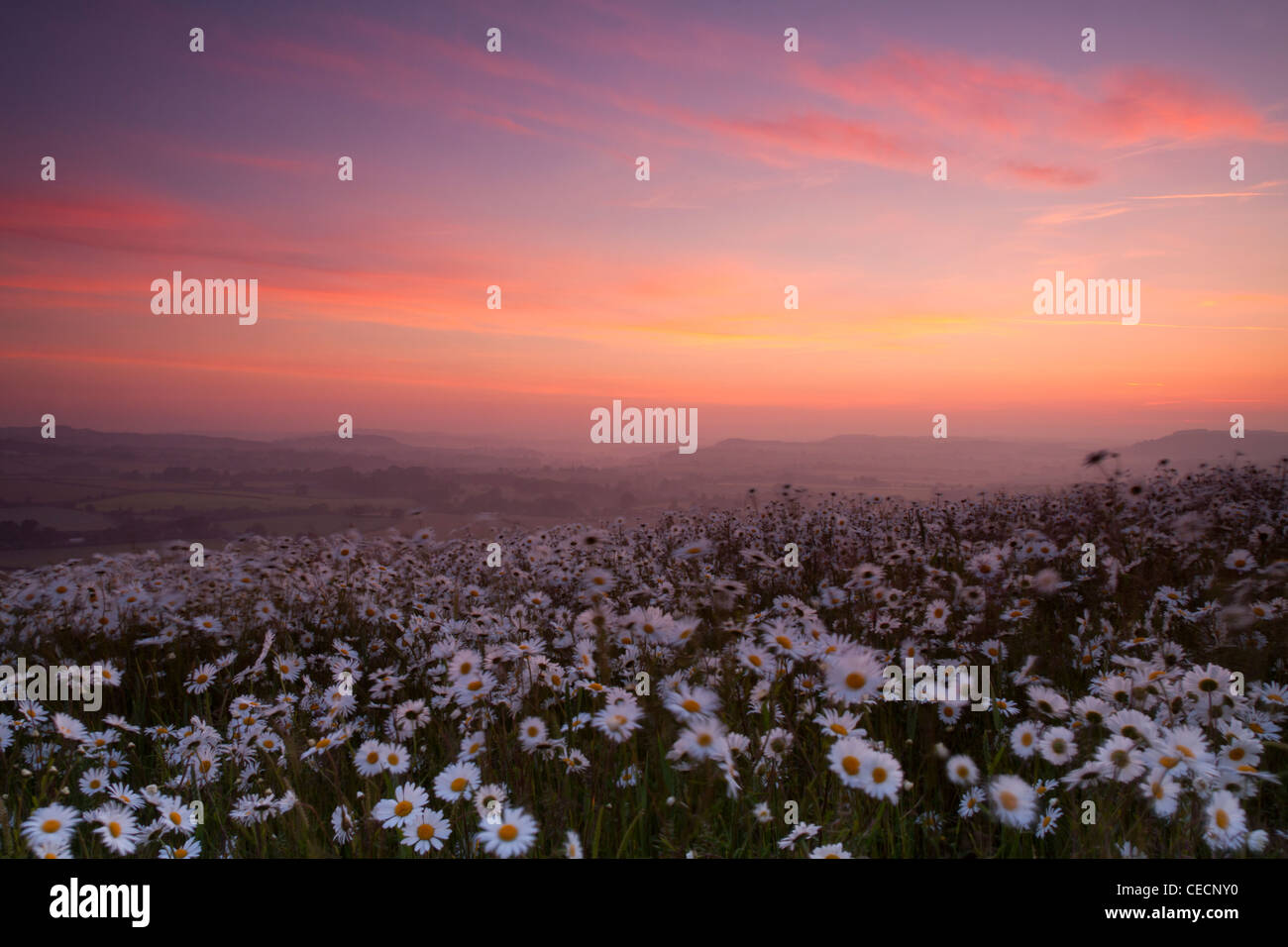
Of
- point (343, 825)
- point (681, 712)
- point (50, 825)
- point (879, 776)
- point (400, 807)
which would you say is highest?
point (681, 712)

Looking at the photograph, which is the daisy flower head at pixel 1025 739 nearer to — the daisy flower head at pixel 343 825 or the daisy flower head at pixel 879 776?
the daisy flower head at pixel 879 776

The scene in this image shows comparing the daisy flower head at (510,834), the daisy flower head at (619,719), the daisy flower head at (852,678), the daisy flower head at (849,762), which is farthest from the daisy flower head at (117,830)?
the daisy flower head at (852,678)

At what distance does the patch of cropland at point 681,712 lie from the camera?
281 centimetres

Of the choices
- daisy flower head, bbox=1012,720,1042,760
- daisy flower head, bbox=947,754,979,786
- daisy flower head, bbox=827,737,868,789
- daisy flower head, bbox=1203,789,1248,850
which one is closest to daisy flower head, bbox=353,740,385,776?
daisy flower head, bbox=827,737,868,789

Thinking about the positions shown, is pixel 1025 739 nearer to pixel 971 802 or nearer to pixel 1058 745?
pixel 1058 745

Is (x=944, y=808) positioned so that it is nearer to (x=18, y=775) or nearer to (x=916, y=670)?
(x=916, y=670)

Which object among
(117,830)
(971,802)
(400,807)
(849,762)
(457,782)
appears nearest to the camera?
(849,762)

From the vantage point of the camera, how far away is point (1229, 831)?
2.63 meters

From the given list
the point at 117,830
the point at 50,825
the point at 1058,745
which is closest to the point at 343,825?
the point at 117,830

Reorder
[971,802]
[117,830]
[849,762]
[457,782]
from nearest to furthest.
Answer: [849,762] < [117,830] < [457,782] < [971,802]

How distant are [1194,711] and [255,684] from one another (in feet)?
20.3

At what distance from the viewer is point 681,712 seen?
2646 mm

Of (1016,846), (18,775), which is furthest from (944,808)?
(18,775)

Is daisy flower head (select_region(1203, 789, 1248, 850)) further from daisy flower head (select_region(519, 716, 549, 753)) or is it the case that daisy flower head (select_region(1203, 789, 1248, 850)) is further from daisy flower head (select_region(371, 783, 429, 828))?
daisy flower head (select_region(371, 783, 429, 828))
